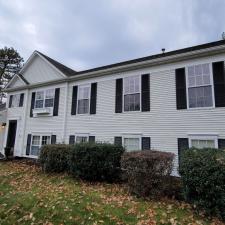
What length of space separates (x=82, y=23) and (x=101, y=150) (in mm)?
10499

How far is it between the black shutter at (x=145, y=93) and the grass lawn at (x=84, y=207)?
4717 mm

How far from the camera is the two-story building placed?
9.53 m

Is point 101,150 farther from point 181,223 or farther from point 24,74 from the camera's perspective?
point 24,74

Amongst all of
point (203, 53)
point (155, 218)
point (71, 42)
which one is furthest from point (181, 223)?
point (71, 42)

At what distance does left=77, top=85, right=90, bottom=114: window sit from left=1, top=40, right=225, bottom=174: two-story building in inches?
2.7

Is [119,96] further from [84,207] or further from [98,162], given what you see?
[84,207]

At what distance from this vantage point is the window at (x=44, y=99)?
15.7m

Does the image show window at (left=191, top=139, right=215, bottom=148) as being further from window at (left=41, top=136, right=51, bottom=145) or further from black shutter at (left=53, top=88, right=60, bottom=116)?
window at (left=41, top=136, right=51, bottom=145)

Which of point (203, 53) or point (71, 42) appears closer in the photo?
point (203, 53)

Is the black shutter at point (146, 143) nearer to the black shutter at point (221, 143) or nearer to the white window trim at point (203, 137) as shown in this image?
the white window trim at point (203, 137)

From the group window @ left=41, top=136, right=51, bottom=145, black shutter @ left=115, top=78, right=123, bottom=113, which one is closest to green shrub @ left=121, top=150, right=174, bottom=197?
black shutter @ left=115, top=78, right=123, bottom=113

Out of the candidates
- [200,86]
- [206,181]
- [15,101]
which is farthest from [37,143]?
[206,181]

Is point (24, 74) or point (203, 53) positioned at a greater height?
point (24, 74)

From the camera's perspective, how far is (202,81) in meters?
9.67
